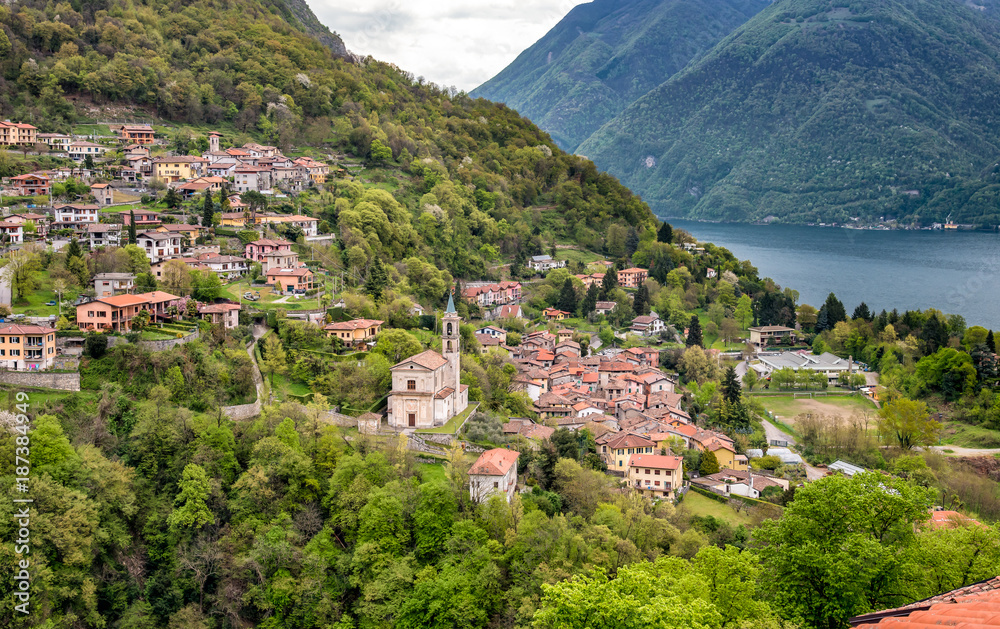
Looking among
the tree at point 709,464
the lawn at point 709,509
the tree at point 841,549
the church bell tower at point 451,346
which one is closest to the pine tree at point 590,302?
the tree at point 709,464

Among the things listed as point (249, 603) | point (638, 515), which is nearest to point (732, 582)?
point (638, 515)

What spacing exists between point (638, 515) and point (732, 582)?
10885 millimetres

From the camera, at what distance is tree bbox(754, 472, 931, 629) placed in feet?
47.1

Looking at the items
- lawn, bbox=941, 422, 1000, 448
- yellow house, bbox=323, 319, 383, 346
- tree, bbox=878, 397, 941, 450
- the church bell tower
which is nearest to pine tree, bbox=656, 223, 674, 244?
lawn, bbox=941, 422, 1000, 448

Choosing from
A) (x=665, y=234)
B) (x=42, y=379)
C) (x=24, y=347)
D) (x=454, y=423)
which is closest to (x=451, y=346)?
(x=454, y=423)

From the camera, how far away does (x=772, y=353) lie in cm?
5959

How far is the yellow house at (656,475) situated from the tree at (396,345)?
40.2ft

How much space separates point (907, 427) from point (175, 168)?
50.2 metres

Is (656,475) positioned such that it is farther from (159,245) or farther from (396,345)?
(159,245)

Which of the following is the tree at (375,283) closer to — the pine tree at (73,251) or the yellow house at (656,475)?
the pine tree at (73,251)

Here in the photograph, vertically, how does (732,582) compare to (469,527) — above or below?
above

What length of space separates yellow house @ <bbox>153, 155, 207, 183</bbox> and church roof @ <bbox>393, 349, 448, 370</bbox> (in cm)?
2824

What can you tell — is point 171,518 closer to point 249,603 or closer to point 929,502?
point 249,603

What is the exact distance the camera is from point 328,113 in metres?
75.3
